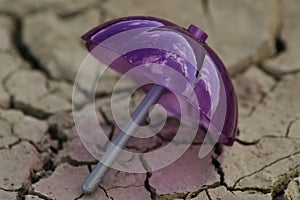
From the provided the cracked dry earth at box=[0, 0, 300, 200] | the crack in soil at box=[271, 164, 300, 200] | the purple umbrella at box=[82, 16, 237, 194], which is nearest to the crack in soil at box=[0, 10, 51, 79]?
the cracked dry earth at box=[0, 0, 300, 200]

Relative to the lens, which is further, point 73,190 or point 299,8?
point 299,8

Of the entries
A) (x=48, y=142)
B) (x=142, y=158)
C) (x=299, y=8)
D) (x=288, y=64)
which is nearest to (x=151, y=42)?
(x=142, y=158)

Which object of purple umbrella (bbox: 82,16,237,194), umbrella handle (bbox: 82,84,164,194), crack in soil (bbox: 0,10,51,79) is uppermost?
purple umbrella (bbox: 82,16,237,194)

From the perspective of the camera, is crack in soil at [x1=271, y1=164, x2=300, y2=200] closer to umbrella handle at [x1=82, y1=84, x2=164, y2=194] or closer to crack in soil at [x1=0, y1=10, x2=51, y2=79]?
umbrella handle at [x1=82, y1=84, x2=164, y2=194]

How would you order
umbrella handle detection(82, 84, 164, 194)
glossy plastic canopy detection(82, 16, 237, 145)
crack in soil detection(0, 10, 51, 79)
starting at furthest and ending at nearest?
1. crack in soil detection(0, 10, 51, 79)
2. umbrella handle detection(82, 84, 164, 194)
3. glossy plastic canopy detection(82, 16, 237, 145)

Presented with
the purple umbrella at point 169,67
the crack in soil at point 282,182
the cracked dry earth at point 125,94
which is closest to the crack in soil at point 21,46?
the cracked dry earth at point 125,94

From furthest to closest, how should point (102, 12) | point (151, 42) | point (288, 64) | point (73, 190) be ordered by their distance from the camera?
point (102, 12) < point (288, 64) < point (73, 190) < point (151, 42)

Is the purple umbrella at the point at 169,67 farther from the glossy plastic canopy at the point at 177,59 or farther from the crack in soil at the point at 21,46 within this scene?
the crack in soil at the point at 21,46

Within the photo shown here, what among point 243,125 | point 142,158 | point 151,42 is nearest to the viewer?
point 151,42

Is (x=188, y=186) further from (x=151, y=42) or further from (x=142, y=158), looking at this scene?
(x=151, y=42)
